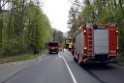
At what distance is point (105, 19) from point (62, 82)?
815 inches

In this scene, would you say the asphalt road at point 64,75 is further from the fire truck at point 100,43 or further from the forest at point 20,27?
the forest at point 20,27

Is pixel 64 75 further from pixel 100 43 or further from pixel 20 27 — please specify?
pixel 20 27

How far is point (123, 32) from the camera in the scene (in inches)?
1172

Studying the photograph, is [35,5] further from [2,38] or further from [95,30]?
[95,30]

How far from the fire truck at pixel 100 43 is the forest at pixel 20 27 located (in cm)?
2329

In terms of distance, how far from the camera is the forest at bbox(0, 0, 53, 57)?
5122 centimetres

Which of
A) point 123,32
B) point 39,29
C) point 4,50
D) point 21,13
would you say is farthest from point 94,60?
point 39,29

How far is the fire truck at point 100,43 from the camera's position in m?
23.6

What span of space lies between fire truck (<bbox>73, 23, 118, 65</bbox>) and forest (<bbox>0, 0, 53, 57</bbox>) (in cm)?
2329

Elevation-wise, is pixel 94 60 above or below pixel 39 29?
below

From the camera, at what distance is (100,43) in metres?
23.8

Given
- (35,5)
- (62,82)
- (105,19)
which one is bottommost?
(62,82)

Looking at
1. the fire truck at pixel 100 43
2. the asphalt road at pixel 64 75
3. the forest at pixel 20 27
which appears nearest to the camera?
the asphalt road at pixel 64 75

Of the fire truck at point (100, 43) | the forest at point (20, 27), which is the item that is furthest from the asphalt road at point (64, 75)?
the forest at point (20, 27)
